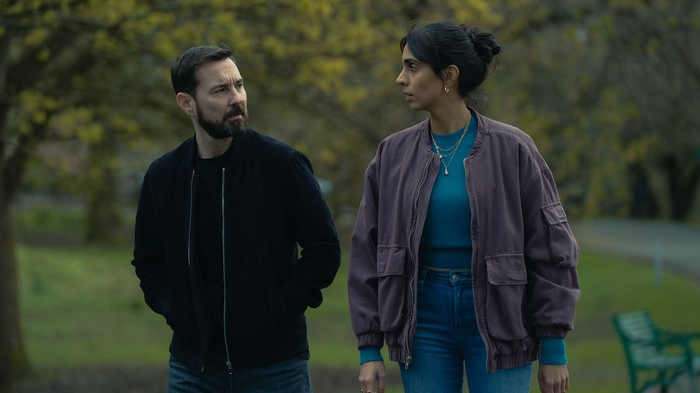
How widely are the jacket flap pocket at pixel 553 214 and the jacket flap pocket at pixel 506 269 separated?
0.45ft

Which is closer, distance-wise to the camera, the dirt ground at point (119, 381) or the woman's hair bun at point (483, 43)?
the woman's hair bun at point (483, 43)

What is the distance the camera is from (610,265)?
97.0ft

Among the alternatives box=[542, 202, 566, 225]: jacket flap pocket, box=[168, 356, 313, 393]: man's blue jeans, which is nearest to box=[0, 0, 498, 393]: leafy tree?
box=[168, 356, 313, 393]: man's blue jeans

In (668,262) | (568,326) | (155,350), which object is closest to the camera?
(568,326)

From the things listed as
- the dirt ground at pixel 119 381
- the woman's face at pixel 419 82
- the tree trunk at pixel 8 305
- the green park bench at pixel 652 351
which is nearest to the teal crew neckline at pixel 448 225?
the woman's face at pixel 419 82

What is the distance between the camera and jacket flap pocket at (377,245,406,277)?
392 centimetres

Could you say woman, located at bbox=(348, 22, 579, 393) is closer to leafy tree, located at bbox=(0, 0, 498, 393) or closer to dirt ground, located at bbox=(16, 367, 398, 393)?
leafy tree, located at bbox=(0, 0, 498, 393)

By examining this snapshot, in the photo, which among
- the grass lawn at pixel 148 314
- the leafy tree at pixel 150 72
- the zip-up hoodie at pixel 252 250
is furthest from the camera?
the grass lawn at pixel 148 314

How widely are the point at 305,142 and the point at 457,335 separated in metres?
9.18

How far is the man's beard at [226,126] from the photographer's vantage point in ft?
13.0

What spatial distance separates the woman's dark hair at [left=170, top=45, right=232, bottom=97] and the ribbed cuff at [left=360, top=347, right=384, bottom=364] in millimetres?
941

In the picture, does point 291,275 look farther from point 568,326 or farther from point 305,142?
point 305,142

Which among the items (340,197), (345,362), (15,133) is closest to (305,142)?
(340,197)

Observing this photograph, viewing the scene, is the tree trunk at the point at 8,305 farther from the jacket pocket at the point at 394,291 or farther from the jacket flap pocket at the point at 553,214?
the jacket flap pocket at the point at 553,214
